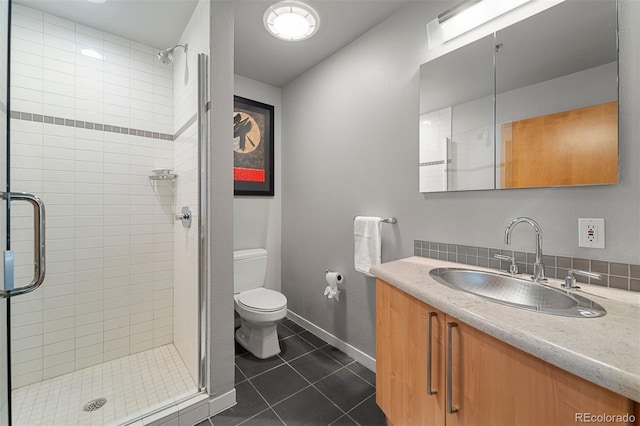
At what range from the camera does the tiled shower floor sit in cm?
137

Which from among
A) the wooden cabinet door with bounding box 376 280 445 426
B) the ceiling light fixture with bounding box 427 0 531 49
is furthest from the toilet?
the ceiling light fixture with bounding box 427 0 531 49

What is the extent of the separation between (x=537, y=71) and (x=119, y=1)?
90.9 inches

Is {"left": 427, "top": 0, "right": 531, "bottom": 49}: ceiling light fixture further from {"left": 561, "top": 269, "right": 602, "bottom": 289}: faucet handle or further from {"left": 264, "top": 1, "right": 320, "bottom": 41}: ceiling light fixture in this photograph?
{"left": 561, "top": 269, "right": 602, "bottom": 289}: faucet handle

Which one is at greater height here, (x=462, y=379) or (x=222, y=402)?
(x=462, y=379)

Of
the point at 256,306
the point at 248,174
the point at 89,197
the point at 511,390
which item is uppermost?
the point at 248,174

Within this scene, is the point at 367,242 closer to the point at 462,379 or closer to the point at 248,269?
the point at 462,379

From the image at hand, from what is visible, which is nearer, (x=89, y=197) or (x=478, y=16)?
(x=478, y=16)

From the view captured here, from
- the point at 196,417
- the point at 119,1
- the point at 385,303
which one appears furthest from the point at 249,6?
the point at 196,417

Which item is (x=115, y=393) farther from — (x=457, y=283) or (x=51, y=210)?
(x=457, y=283)

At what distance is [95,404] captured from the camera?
4.82 feet

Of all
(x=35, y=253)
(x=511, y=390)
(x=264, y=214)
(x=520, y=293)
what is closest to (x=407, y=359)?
(x=511, y=390)

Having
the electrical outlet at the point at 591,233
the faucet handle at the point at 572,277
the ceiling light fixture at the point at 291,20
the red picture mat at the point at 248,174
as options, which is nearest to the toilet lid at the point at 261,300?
the red picture mat at the point at 248,174

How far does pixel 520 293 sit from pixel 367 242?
34.3 inches

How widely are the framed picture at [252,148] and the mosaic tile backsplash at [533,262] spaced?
1.65m
